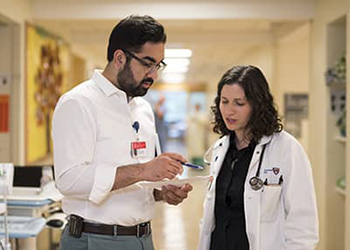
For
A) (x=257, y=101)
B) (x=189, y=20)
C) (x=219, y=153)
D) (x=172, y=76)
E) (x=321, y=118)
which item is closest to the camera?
(x=257, y=101)

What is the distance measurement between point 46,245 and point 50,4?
2466mm

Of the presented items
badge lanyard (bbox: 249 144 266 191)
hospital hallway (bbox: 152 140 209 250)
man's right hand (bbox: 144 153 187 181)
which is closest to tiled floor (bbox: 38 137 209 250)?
hospital hallway (bbox: 152 140 209 250)

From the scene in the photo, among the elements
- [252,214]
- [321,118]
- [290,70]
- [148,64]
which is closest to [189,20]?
[321,118]

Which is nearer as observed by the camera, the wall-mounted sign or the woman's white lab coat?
the woman's white lab coat

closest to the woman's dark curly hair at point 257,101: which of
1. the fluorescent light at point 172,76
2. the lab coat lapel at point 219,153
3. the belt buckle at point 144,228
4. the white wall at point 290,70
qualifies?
the lab coat lapel at point 219,153

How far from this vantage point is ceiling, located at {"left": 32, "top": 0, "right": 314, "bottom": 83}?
15.4 feet

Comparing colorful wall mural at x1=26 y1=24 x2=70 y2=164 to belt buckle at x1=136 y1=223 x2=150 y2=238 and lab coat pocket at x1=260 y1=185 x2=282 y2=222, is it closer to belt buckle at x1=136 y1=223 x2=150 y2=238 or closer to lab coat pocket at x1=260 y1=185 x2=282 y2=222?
belt buckle at x1=136 y1=223 x2=150 y2=238

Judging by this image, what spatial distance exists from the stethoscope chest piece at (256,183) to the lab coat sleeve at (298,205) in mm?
96

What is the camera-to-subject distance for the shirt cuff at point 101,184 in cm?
160

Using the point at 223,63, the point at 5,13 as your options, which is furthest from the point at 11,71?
the point at 223,63

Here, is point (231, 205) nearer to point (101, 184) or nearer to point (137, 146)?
point (137, 146)

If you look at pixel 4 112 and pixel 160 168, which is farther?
pixel 4 112

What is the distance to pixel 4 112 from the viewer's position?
4539 millimetres

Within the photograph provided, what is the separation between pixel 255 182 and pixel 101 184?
2.16 ft
